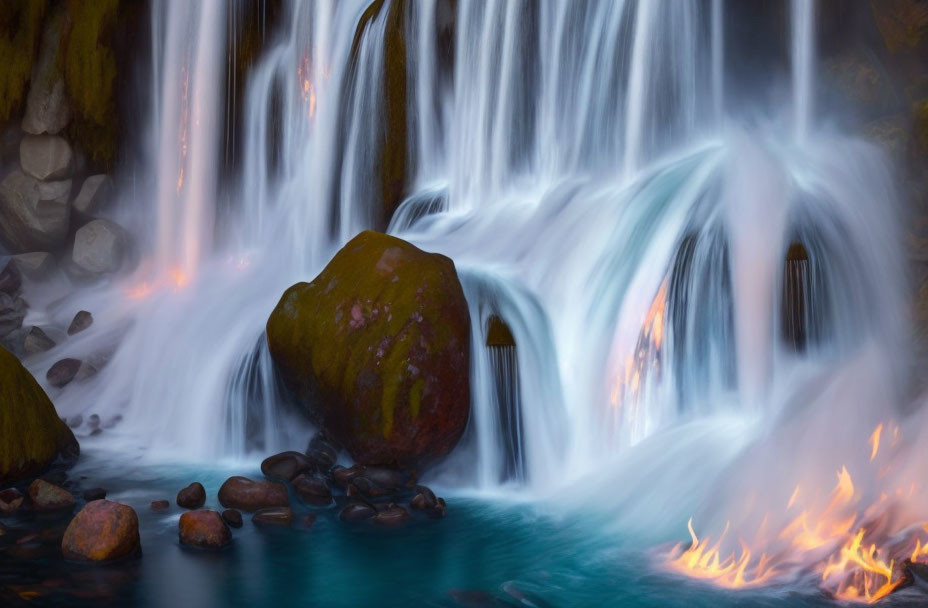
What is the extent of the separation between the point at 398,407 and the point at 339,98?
467cm

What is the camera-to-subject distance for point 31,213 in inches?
478

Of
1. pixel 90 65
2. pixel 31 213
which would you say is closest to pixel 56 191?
pixel 31 213

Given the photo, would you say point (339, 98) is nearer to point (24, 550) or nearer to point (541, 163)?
point (541, 163)

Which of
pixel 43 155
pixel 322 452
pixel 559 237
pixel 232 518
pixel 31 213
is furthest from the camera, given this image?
pixel 31 213

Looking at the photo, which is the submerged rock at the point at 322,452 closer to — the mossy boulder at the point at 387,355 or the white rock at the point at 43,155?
the mossy boulder at the point at 387,355

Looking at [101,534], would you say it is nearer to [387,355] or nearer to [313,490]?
[313,490]

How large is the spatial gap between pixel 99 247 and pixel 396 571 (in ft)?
25.7

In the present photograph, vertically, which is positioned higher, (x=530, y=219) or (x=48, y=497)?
(x=530, y=219)

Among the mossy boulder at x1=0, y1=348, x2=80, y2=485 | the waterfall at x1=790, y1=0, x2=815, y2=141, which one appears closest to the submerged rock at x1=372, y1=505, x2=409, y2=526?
the mossy boulder at x1=0, y1=348, x2=80, y2=485

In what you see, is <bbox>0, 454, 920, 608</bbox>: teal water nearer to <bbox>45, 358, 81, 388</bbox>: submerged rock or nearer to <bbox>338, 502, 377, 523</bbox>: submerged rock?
<bbox>338, 502, 377, 523</bbox>: submerged rock

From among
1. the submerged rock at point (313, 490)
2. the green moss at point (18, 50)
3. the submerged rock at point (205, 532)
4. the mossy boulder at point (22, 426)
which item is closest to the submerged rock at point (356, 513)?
the submerged rock at point (313, 490)

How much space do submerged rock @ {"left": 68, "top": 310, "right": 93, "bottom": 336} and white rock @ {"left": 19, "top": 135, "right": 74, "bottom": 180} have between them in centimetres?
210

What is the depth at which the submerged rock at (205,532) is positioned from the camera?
6.00 meters

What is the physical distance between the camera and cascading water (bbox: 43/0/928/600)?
23.4 feet
